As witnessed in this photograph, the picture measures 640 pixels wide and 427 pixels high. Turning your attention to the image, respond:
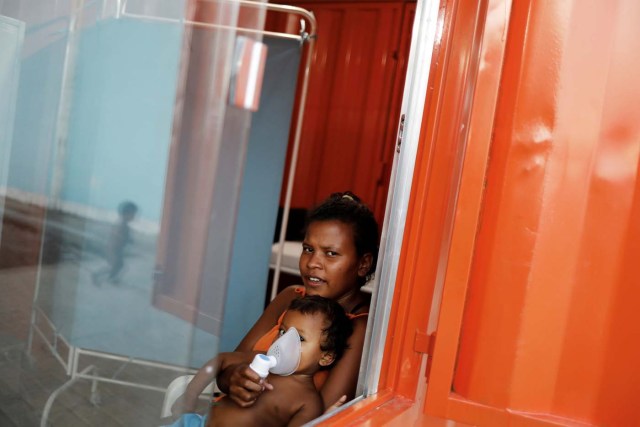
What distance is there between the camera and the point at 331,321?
1548 millimetres

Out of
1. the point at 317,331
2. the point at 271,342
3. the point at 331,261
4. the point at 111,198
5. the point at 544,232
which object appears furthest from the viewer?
the point at 331,261

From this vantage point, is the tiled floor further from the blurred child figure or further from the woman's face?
the woman's face

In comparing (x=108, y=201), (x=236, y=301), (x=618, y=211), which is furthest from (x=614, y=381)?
(x=236, y=301)

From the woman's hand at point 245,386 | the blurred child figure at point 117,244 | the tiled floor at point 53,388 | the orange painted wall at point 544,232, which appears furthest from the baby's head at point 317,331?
the blurred child figure at point 117,244

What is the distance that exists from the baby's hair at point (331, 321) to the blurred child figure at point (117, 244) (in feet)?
2.56

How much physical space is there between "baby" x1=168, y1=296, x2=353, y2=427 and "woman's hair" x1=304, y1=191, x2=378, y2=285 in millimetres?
278

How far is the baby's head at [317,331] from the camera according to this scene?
152cm

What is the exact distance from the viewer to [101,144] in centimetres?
81

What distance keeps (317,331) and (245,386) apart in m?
0.25

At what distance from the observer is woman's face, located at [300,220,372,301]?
1.75 metres

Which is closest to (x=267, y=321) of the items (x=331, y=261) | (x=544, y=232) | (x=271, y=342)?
(x=271, y=342)

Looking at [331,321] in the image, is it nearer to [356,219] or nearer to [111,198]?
[356,219]

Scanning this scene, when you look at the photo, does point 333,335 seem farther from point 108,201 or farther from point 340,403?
point 108,201

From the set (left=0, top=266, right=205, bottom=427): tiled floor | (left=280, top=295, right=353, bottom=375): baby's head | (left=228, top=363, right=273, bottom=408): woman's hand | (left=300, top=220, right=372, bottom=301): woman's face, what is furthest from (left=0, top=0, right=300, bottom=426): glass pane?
(left=300, top=220, right=372, bottom=301): woman's face
